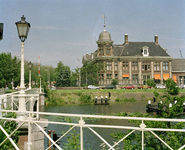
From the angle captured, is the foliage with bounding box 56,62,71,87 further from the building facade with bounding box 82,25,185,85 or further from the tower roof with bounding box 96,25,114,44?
the tower roof with bounding box 96,25,114,44

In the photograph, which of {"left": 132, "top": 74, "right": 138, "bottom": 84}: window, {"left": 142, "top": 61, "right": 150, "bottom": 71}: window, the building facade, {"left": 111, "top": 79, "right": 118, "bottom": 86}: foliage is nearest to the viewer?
{"left": 111, "top": 79, "right": 118, "bottom": 86}: foliage

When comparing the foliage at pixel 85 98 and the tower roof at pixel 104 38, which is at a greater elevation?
the tower roof at pixel 104 38

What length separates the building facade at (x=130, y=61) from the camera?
57.6m

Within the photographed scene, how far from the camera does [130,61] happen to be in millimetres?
59156

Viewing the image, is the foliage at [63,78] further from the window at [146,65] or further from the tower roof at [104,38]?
the window at [146,65]

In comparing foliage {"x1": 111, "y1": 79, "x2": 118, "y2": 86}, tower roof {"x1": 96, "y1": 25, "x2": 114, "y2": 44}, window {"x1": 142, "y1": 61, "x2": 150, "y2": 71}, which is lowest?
foliage {"x1": 111, "y1": 79, "x2": 118, "y2": 86}

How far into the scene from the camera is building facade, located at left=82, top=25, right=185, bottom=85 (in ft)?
189

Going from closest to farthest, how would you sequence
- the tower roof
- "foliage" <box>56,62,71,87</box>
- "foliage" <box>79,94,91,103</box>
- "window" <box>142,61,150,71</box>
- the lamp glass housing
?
the lamp glass housing, "foliage" <box>79,94,91,103</box>, the tower roof, "window" <box>142,61,150,71</box>, "foliage" <box>56,62,71,87</box>

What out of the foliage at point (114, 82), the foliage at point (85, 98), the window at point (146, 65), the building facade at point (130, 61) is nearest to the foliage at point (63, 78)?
the building facade at point (130, 61)

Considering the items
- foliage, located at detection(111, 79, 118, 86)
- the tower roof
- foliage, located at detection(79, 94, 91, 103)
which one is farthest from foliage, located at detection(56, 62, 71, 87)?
foliage, located at detection(79, 94, 91, 103)

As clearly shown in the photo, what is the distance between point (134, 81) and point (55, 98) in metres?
25.4

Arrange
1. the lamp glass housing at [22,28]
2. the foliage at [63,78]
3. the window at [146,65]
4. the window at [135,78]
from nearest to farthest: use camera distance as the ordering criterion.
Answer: the lamp glass housing at [22,28], the window at [135,78], the window at [146,65], the foliage at [63,78]

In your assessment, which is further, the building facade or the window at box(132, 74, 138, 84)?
the window at box(132, 74, 138, 84)

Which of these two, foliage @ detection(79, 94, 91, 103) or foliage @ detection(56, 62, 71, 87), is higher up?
foliage @ detection(56, 62, 71, 87)
